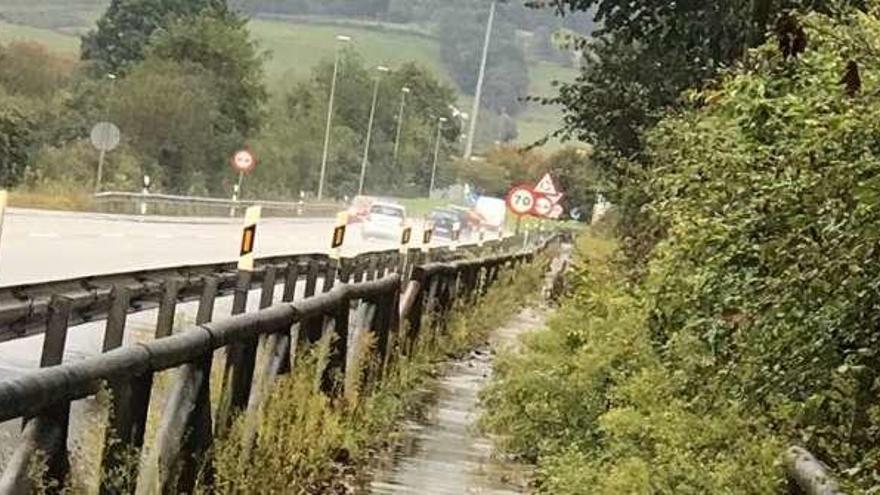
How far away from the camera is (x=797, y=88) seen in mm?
9359

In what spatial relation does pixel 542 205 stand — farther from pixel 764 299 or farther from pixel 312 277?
pixel 764 299

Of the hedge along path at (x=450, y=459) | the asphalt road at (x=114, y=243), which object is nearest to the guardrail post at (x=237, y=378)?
the hedge along path at (x=450, y=459)

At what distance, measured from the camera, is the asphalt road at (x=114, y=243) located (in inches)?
1025

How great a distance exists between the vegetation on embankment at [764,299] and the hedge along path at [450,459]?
54cm

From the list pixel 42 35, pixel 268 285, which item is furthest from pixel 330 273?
pixel 42 35

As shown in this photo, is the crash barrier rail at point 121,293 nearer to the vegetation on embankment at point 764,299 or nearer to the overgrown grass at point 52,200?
the vegetation on embankment at point 764,299

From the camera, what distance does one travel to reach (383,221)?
211 feet

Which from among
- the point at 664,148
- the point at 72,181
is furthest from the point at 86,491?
the point at 72,181

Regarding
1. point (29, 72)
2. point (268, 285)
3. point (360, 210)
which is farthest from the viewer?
point (29, 72)

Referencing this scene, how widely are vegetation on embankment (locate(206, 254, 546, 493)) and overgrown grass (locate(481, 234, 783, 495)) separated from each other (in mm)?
839

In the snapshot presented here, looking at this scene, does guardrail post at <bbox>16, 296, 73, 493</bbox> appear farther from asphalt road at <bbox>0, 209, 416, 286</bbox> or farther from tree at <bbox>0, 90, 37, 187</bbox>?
tree at <bbox>0, 90, 37, 187</bbox>

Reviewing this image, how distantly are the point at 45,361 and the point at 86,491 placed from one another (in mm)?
5908

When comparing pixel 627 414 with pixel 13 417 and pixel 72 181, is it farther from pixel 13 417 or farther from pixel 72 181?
pixel 72 181

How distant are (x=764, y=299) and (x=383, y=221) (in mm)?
57262
